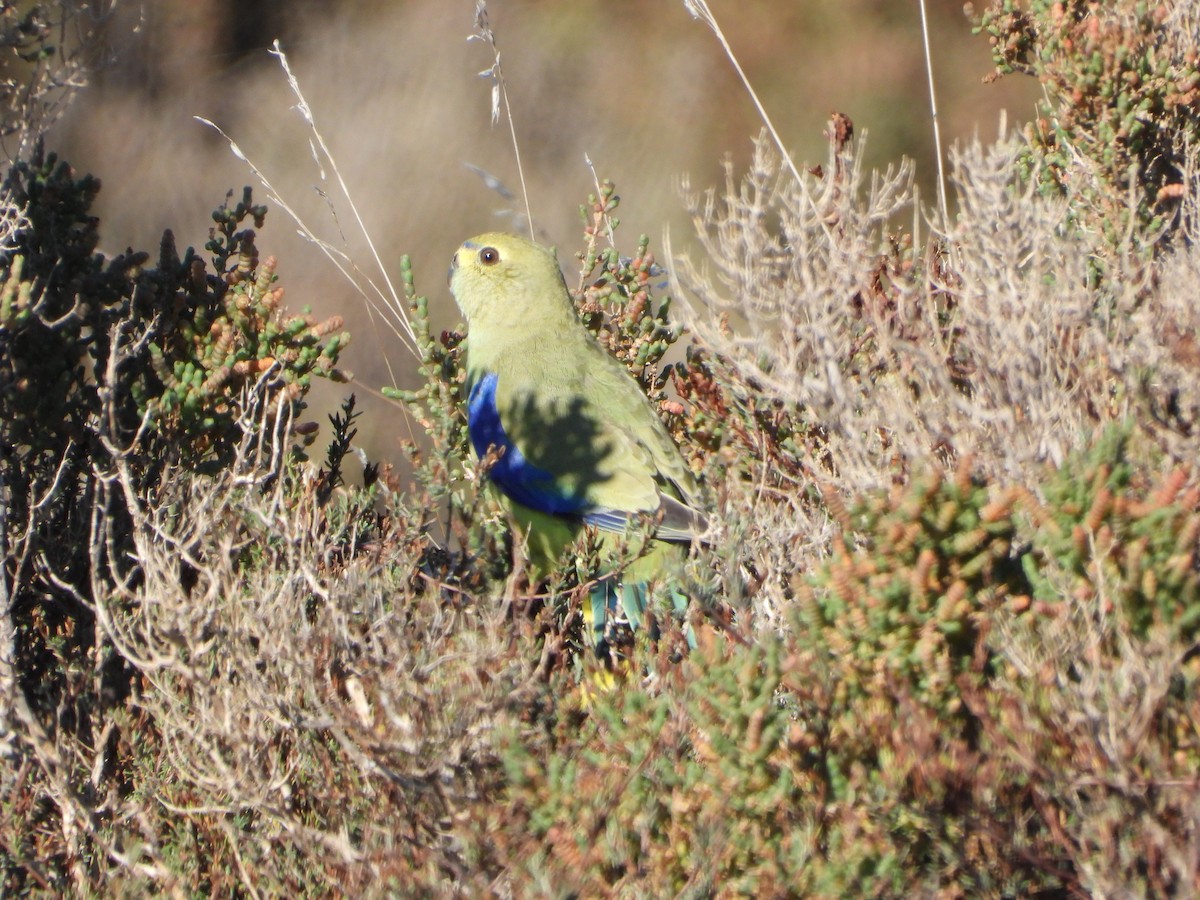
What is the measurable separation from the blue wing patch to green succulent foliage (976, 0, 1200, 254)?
5.23ft

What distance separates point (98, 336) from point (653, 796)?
191 centimetres

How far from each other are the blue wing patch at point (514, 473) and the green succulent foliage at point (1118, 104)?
5.23ft

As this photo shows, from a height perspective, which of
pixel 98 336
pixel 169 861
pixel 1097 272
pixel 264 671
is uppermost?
pixel 1097 272

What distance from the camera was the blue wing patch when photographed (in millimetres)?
3676

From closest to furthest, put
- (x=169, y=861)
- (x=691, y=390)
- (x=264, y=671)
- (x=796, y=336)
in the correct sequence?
(x=169, y=861) → (x=264, y=671) → (x=796, y=336) → (x=691, y=390)

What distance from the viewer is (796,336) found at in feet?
11.2

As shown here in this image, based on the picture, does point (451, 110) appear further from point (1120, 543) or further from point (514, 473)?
point (1120, 543)

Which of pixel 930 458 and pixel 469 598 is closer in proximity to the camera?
pixel 930 458

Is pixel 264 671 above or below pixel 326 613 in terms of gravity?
below

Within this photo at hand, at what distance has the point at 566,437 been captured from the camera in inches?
146

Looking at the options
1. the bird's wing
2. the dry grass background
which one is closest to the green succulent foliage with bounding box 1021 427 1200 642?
the dry grass background

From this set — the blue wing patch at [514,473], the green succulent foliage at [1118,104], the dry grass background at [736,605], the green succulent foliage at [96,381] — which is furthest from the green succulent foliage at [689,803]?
the green succulent foliage at [1118,104]

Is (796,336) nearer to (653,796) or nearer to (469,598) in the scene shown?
(469,598)

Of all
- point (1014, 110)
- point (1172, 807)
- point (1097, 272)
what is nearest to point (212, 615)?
point (1172, 807)
